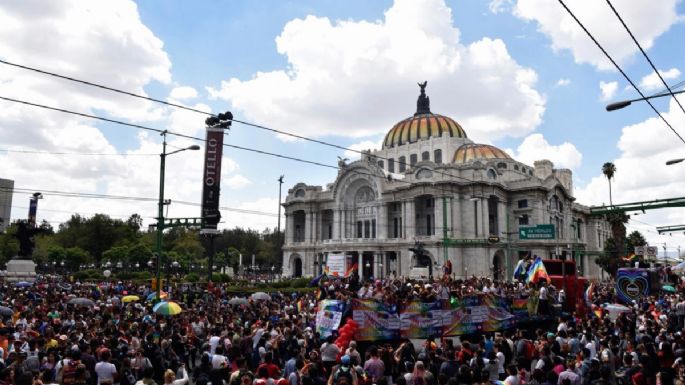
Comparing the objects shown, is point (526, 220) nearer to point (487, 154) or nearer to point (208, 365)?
point (487, 154)

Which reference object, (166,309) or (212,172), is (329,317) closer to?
(166,309)

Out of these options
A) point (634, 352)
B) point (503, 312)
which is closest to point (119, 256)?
point (503, 312)

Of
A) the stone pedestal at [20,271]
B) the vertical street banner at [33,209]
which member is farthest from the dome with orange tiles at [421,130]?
the stone pedestal at [20,271]

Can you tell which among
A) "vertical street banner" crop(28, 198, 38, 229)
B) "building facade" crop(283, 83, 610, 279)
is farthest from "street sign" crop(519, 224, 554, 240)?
"vertical street banner" crop(28, 198, 38, 229)

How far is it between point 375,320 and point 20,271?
41.8 meters

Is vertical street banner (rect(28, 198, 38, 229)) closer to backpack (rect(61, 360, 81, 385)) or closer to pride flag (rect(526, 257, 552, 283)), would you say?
pride flag (rect(526, 257, 552, 283))

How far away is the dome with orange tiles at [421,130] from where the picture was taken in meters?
83.3

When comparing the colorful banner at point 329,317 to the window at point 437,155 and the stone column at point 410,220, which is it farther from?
the window at point 437,155

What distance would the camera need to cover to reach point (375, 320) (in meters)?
15.0

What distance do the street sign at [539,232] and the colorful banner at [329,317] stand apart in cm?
3086

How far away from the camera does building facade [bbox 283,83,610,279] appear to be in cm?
6425

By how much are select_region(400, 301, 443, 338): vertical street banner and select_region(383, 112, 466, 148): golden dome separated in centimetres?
6739

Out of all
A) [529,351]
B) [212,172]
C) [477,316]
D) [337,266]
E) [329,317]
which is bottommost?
[529,351]

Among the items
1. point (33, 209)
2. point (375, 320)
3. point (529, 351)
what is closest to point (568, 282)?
point (529, 351)
